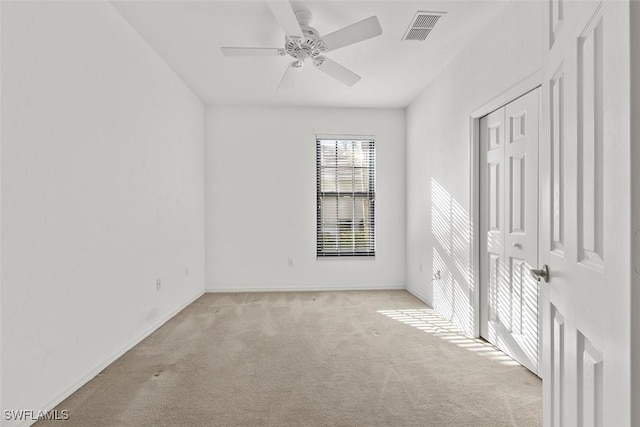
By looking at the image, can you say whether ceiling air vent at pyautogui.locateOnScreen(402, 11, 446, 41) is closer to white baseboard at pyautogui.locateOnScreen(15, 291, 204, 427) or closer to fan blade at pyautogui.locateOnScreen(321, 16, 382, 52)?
fan blade at pyautogui.locateOnScreen(321, 16, 382, 52)

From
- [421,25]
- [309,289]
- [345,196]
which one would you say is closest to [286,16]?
[421,25]

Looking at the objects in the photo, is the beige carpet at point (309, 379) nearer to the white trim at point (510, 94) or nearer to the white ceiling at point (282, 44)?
the white trim at point (510, 94)

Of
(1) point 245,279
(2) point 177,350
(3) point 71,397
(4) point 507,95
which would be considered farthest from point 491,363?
(1) point 245,279

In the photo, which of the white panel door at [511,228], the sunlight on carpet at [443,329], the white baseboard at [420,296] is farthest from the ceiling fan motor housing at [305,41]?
the white baseboard at [420,296]

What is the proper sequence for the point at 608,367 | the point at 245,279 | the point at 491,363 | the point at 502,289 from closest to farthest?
the point at 608,367
the point at 491,363
the point at 502,289
the point at 245,279

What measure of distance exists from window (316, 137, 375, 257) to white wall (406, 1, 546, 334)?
58 centimetres

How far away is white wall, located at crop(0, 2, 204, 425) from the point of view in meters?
1.83

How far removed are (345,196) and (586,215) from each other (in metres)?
4.54

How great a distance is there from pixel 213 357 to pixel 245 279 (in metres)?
2.53

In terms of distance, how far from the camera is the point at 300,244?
17.7 feet

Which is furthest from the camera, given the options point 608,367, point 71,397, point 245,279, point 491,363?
point 245,279

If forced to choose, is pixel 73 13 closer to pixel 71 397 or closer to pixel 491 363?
pixel 71 397

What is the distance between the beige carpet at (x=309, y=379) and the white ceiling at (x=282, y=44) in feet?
8.44

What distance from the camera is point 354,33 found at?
263cm
